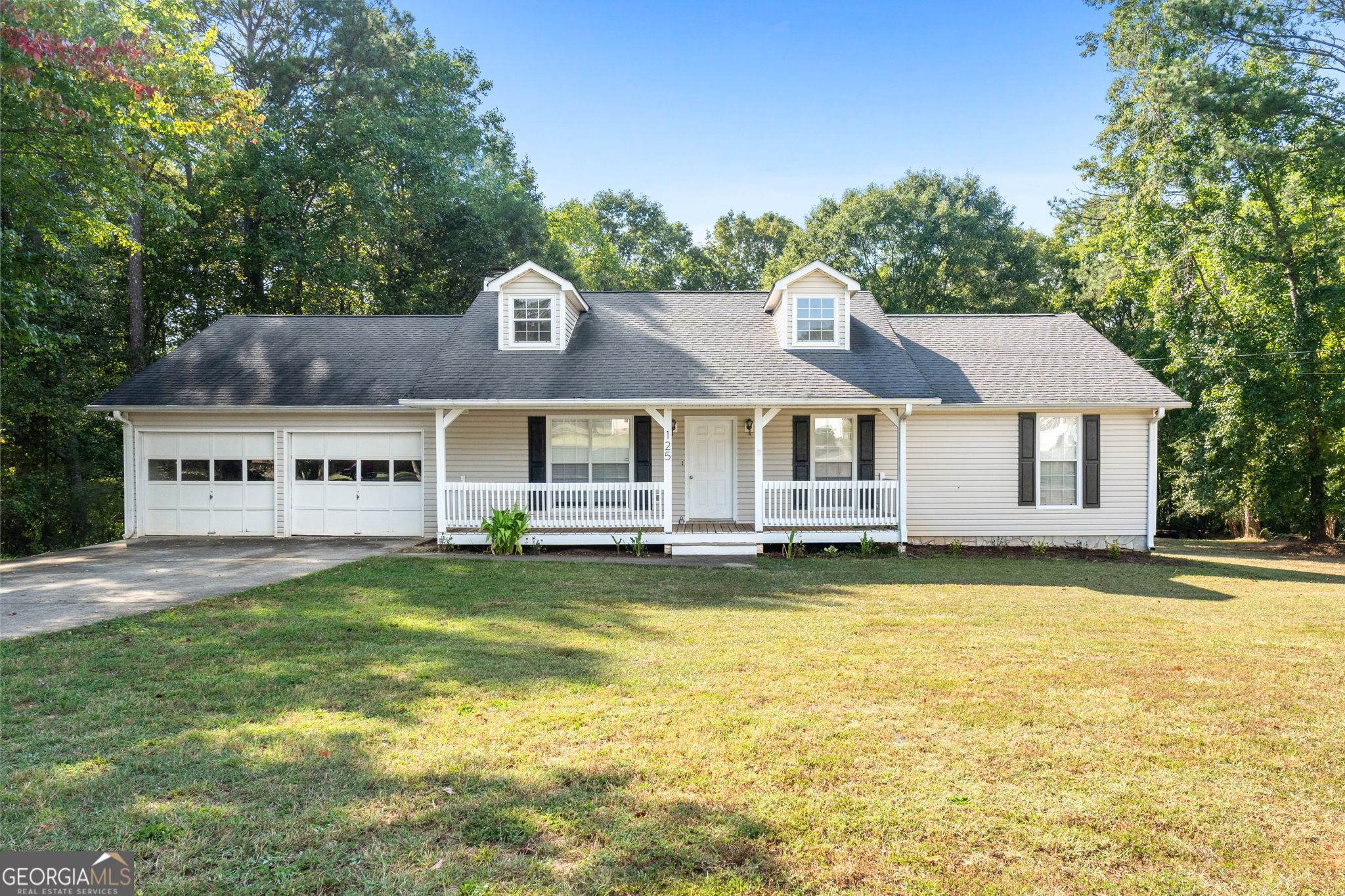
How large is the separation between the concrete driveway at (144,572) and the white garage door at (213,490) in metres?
0.42

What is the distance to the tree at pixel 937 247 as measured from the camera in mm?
29125

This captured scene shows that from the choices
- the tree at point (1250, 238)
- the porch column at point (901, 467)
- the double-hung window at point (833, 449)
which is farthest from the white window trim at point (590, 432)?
the tree at point (1250, 238)

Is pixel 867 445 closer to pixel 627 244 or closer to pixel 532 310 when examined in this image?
pixel 532 310

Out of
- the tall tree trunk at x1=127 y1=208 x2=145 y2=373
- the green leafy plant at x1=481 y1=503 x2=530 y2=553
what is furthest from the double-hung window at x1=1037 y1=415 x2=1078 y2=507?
the tall tree trunk at x1=127 y1=208 x2=145 y2=373

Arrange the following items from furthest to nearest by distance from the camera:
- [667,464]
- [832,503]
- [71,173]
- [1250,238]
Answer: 1. [1250,238]
2. [832,503]
3. [667,464]
4. [71,173]

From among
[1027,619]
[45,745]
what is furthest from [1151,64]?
[45,745]

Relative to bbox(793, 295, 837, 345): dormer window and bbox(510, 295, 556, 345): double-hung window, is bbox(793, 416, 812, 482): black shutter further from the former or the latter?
bbox(510, 295, 556, 345): double-hung window

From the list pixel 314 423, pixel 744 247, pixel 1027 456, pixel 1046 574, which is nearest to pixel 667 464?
pixel 1046 574

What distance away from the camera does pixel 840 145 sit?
79.3ft

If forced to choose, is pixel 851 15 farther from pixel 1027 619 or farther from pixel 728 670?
pixel 728 670

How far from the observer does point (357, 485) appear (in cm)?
1452

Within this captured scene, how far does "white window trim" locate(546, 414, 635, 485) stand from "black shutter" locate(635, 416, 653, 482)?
0.23ft

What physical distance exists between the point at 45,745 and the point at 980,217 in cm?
3283

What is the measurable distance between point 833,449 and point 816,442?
15.3 inches
